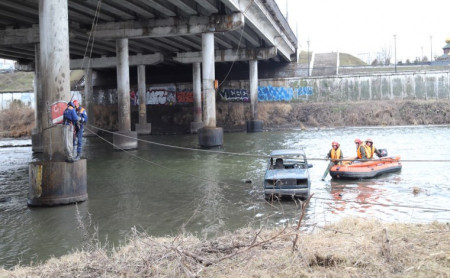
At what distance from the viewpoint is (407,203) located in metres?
12.8

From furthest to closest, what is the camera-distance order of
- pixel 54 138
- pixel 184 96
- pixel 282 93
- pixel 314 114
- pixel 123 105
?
pixel 184 96, pixel 282 93, pixel 314 114, pixel 123 105, pixel 54 138

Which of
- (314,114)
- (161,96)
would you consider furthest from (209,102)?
(161,96)

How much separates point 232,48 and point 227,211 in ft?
111

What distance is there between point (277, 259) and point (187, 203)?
7768 millimetres

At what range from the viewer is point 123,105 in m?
31.1

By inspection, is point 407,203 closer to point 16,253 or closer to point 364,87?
point 16,253

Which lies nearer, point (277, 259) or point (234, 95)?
point (277, 259)

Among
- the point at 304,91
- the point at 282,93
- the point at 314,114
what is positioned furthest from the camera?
the point at 304,91

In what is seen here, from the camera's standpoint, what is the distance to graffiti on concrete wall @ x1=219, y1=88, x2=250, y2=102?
5153cm

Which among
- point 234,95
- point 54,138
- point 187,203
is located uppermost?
point 234,95

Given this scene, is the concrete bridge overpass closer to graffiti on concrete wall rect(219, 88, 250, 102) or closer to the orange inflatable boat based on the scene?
graffiti on concrete wall rect(219, 88, 250, 102)

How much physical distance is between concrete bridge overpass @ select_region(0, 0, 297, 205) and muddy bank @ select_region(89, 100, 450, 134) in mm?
4559

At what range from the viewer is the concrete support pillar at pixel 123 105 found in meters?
30.2

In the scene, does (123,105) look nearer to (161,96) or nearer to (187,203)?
(187,203)
